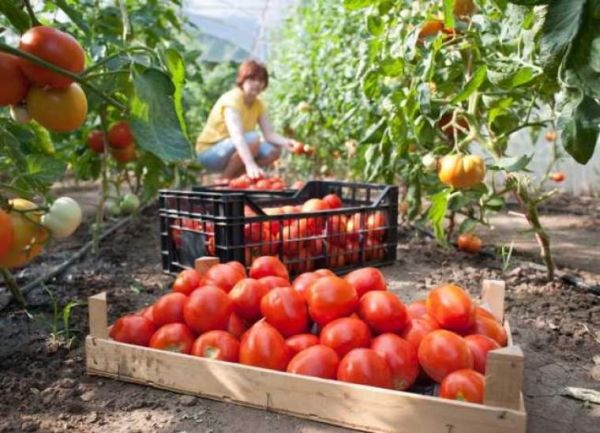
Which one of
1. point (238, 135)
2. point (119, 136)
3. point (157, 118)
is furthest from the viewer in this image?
point (238, 135)

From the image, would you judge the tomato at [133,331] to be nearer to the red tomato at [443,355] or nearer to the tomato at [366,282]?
the tomato at [366,282]

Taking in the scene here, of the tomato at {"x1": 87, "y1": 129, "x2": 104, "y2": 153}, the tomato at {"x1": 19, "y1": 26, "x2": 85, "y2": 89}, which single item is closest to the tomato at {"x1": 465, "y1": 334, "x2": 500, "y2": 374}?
the tomato at {"x1": 19, "y1": 26, "x2": 85, "y2": 89}

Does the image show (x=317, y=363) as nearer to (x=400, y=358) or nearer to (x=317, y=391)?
(x=317, y=391)

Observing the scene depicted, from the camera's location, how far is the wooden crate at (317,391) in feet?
3.75

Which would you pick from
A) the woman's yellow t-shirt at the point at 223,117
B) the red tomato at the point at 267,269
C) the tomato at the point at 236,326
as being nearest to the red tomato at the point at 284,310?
the tomato at the point at 236,326

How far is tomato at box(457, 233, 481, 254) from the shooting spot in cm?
287

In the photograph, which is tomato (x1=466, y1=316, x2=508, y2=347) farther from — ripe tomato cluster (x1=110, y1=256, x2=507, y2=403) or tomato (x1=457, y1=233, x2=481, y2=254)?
tomato (x1=457, y1=233, x2=481, y2=254)

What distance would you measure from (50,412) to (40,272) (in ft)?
4.62

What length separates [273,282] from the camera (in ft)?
5.16

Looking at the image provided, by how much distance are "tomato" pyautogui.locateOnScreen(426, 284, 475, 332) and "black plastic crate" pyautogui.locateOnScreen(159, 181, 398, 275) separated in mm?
984

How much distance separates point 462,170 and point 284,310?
1.01m

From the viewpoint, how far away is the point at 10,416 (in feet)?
4.32

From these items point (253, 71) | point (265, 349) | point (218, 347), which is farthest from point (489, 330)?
point (253, 71)

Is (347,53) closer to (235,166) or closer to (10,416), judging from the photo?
(235,166)
